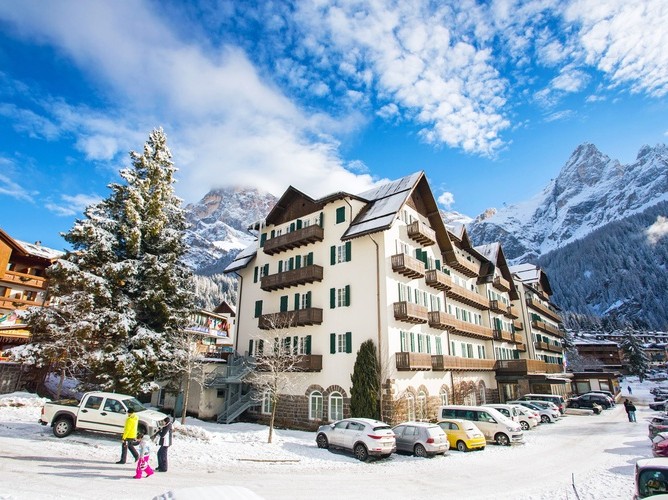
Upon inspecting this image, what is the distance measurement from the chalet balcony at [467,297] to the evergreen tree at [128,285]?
79.4 feet

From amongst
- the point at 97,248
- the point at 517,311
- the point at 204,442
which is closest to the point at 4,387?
the point at 97,248

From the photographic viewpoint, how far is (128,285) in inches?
993

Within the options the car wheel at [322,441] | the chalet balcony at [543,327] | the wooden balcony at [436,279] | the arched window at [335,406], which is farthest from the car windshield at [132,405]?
the chalet balcony at [543,327]

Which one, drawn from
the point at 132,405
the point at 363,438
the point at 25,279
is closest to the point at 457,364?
the point at 363,438

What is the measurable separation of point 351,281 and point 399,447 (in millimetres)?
13126

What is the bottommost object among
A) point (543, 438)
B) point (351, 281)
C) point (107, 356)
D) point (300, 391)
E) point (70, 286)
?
point (543, 438)

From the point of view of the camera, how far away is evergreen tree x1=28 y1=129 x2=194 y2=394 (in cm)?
2300

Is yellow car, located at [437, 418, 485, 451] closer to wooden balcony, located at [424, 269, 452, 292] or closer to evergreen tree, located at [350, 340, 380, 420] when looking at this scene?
evergreen tree, located at [350, 340, 380, 420]

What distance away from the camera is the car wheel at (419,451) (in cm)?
2009

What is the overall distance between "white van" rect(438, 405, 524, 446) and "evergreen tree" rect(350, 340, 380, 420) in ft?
15.2

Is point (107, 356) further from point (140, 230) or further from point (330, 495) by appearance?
point (330, 495)

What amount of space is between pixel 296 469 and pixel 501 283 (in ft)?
133

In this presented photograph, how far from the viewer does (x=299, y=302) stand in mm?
34344

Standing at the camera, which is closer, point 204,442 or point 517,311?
point 204,442
